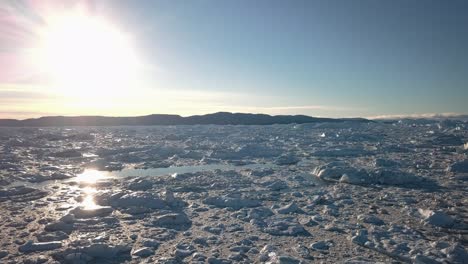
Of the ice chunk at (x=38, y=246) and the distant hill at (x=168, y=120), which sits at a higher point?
the distant hill at (x=168, y=120)

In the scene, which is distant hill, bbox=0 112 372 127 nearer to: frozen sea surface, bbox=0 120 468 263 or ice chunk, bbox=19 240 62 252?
frozen sea surface, bbox=0 120 468 263

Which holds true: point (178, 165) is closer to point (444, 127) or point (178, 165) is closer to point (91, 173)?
point (91, 173)

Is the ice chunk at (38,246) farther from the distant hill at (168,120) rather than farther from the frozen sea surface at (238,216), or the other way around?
the distant hill at (168,120)

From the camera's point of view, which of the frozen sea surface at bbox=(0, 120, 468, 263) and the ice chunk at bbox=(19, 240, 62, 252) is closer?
the frozen sea surface at bbox=(0, 120, 468, 263)

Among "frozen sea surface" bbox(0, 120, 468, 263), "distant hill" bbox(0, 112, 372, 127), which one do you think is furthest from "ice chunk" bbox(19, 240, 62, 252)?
"distant hill" bbox(0, 112, 372, 127)

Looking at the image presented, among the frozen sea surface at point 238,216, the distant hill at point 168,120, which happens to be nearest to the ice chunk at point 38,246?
the frozen sea surface at point 238,216

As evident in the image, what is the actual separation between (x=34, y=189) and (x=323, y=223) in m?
8.13

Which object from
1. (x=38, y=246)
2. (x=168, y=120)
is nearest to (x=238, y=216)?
(x=38, y=246)

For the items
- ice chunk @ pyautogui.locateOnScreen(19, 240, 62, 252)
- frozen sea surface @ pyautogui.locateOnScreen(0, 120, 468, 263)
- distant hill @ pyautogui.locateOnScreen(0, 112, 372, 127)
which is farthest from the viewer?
distant hill @ pyautogui.locateOnScreen(0, 112, 372, 127)

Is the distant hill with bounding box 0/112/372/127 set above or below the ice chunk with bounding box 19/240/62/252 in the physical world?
above

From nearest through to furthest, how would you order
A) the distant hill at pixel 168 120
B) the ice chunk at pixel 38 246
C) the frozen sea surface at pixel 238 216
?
the frozen sea surface at pixel 238 216
the ice chunk at pixel 38 246
the distant hill at pixel 168 120

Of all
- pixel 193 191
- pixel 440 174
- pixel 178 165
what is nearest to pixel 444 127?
pixel 440 174

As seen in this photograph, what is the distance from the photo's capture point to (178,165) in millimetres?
15641

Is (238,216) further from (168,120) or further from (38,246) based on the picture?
(168,120)
